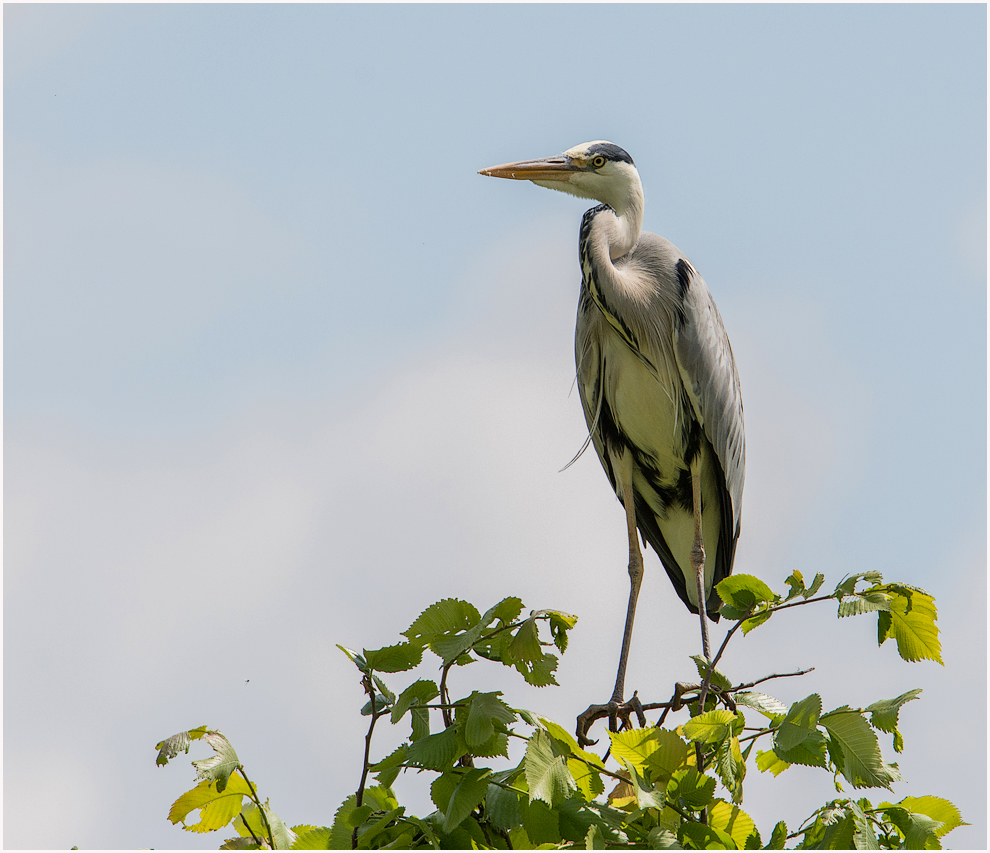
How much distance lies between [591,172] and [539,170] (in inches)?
10.3

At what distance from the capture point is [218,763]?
2.25m

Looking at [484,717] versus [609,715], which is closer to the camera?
[484,717]

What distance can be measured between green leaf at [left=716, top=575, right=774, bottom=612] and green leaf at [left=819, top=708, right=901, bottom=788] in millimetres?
368

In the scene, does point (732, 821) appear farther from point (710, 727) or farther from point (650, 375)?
point (650, 375)

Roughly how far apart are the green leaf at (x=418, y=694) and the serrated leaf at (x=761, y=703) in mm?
825

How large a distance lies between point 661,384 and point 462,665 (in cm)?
287

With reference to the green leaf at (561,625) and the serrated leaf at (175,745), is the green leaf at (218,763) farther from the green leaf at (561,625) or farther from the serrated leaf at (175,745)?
the green leaf at (561,625)

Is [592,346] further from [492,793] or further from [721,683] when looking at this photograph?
[492,793]

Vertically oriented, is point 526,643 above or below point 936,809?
above

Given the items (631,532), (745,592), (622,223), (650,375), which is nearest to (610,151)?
(622,223)

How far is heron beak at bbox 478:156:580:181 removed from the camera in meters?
5.15

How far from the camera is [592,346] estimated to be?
5.38 metres

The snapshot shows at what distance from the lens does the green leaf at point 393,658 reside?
248 cm

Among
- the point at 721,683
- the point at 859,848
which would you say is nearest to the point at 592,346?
the point at 721,683
